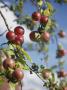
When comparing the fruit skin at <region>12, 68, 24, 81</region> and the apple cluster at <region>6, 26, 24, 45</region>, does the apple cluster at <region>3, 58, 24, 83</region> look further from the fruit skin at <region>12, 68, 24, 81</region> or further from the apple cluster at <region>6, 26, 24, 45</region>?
the apple cluster at <region>6, 26, 24, 45</region>

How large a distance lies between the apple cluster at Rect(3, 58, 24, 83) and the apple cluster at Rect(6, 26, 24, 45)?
1.04 ft

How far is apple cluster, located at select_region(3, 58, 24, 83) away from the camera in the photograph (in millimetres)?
2904

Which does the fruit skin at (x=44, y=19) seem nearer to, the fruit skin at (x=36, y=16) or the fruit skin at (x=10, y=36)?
the fruit skin at (x=36, y=16)

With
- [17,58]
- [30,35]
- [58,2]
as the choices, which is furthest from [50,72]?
[58,2]

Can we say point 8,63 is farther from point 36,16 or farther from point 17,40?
point 36,16

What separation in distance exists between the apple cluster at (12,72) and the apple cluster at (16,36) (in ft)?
1.04

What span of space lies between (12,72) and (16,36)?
549mm

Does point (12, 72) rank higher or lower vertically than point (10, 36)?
lower

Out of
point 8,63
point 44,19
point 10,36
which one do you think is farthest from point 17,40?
point 44,19

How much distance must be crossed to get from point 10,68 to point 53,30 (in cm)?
168

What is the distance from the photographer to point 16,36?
3.37m

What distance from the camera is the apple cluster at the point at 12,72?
2.90m

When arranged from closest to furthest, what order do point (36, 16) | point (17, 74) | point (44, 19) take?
point (17, 74) < point (44, 19) < point (36, 16)

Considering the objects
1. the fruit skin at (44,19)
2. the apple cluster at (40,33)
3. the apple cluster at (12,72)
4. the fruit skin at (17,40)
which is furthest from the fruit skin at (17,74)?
the fruit skin at (44,19)
